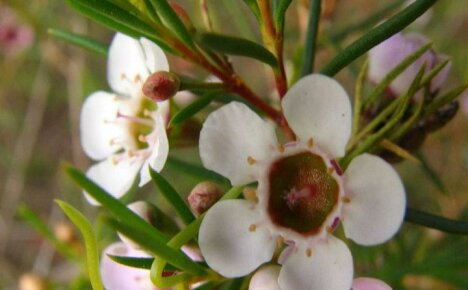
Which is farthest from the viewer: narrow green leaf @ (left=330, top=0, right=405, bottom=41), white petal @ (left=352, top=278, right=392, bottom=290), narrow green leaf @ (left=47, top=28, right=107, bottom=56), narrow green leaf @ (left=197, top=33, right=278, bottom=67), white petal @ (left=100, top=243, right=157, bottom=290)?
narrow green leaf @ (left=330, top=0, right=405, bottom=41)

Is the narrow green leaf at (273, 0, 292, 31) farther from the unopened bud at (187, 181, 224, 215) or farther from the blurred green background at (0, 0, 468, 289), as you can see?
the blurred green background at (0, 0, 468, 289)

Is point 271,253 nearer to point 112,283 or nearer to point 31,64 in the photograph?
point 112,283

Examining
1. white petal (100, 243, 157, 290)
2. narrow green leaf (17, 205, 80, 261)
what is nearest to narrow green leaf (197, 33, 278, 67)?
white petal (100, 243, 157, 290)

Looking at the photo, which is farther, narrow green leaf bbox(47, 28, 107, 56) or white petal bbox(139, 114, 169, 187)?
narrow green leaf bbox(47, 28, 107, 56)

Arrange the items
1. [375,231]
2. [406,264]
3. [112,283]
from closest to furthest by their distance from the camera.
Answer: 1. [375,231]
2. [112,283]
3. [406,264]

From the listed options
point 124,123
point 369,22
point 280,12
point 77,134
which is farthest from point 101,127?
point 77,134

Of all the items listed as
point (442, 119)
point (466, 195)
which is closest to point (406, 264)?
point (442, 119)

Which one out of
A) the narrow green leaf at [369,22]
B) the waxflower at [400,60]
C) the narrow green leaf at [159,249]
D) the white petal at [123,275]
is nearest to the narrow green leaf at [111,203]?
the narrow green leaf at [159,249]

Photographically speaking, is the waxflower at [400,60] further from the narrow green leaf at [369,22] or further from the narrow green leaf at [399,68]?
the narrow green leaf at [369,22]
